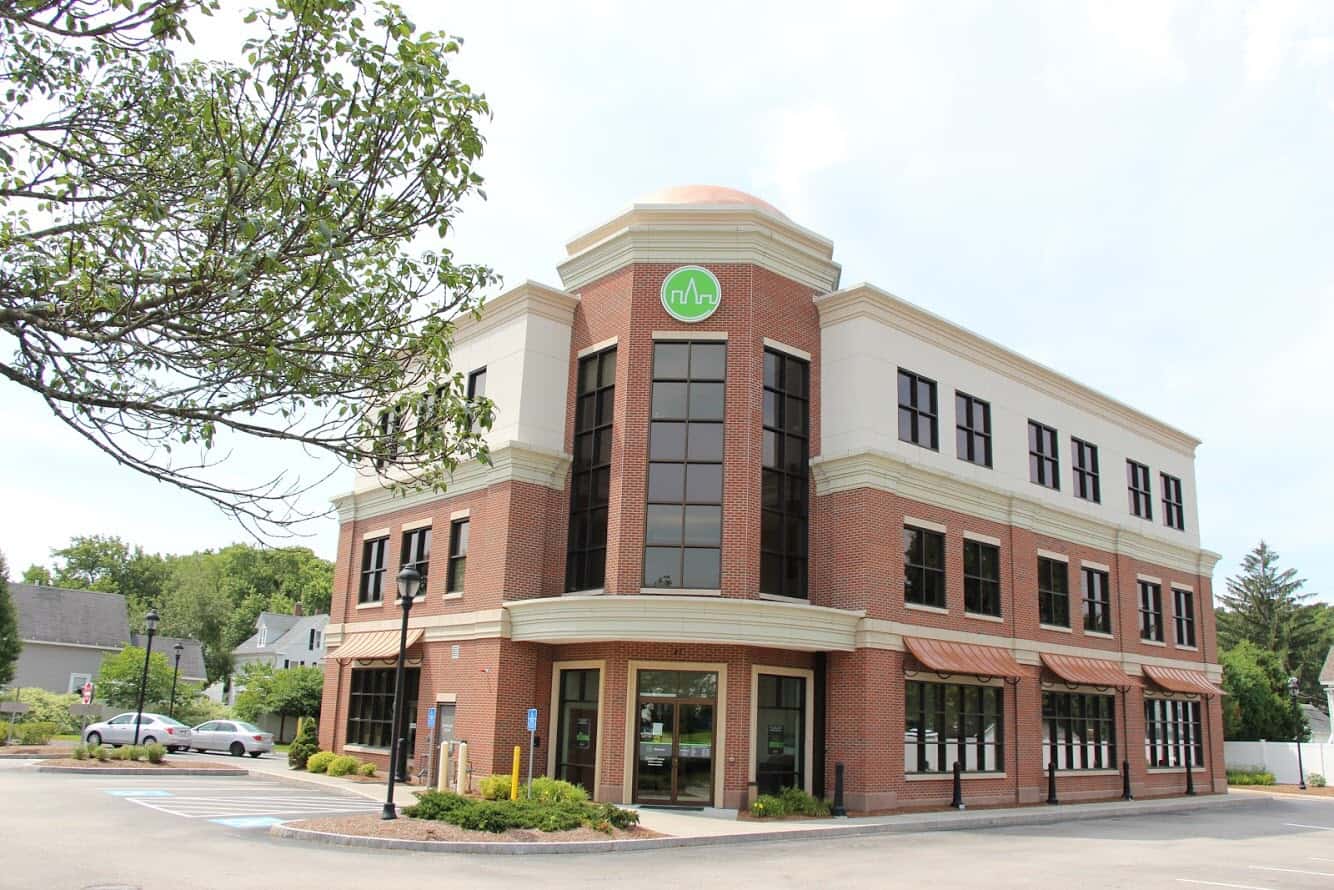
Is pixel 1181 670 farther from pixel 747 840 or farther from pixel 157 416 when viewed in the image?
pixel 157 416

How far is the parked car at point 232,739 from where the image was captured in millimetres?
39062

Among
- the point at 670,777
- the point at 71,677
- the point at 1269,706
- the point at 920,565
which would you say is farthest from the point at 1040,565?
the point at 71,677

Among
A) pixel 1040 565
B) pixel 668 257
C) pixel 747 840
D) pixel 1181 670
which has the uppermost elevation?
pixel 668 257

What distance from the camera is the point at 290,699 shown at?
45.1 metres

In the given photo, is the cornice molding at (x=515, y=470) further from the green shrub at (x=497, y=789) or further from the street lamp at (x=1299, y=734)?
the street lamp at (x=1299, y=734)

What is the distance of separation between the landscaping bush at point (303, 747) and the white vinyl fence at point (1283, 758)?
122 feet

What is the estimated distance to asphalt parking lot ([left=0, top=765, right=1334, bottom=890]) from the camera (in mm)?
12883

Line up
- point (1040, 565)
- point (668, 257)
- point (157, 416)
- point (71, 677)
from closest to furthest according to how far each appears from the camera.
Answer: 1. point (157, 416)
2. point (668, 257)
3. point (1040, 565)
4. point (71, 677)

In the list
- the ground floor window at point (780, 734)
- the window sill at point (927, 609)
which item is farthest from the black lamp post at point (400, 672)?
the window sill at point (927, 609)

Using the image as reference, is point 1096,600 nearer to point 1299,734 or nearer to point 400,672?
point 400,672

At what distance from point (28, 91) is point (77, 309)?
7.30ft

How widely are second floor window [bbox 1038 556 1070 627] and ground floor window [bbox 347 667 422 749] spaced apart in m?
17.9

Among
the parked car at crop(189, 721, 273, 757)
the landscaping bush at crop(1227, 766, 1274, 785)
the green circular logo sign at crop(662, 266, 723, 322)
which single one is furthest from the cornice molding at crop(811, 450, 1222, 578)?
the parked car at crop(189, 721, 273, 757)

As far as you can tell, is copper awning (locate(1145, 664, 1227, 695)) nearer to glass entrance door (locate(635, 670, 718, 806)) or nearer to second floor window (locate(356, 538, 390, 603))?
glass entrance door (locate(635, 670, 718, 806))
